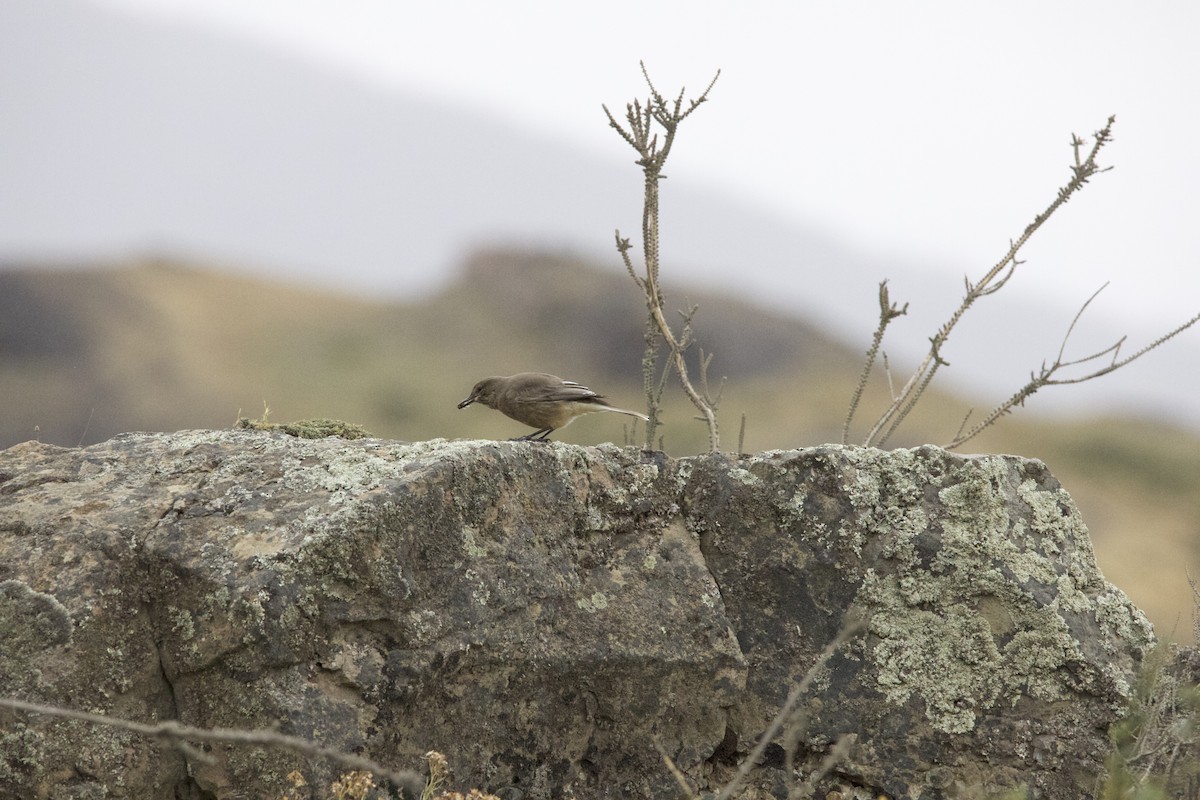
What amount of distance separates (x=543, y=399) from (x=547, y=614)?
1983 millimetres

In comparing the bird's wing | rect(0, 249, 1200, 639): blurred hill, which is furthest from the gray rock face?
rect(0, 249, 1200, 639): blurred hill

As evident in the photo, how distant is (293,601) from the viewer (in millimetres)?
3668

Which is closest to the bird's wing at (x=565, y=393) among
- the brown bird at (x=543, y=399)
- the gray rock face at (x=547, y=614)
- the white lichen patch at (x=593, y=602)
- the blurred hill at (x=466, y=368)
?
the brown bird at (x=543, y=399)

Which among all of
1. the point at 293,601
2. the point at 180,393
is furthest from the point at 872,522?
the point at 180,393

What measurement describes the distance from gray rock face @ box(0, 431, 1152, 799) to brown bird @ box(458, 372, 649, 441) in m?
1.26

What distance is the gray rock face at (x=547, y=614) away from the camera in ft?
12.1

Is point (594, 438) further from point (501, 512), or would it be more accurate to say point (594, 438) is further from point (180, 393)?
point (501, 512)

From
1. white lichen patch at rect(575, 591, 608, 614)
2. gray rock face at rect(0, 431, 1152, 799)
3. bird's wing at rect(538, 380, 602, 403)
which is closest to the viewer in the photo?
gray rock face at rect(0, 431, 1152, 799)

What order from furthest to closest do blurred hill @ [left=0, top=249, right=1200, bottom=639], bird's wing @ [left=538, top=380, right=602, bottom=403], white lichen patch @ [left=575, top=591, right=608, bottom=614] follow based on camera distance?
blurred hill @ [left=0, top=249, right=1200, bottom=639] → bird's wing @ [left=538, top=380, right=602, bottom=403] → white lichen patch @ [left=575, top=591, right=608, bottom=614]

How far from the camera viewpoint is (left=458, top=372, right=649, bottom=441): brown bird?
230 inches

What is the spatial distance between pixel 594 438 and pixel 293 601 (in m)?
17.9

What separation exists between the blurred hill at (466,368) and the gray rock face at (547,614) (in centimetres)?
1660

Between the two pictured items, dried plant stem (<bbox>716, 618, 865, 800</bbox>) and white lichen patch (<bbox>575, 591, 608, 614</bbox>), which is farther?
white lichen patch (<bbox>575, 591, 608, 614</bbox>)

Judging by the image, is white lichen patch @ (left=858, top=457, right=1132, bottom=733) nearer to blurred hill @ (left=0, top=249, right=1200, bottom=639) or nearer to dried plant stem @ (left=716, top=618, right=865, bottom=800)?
dried plant stem @ (left=716, top=618, right=865, bottom=800)
